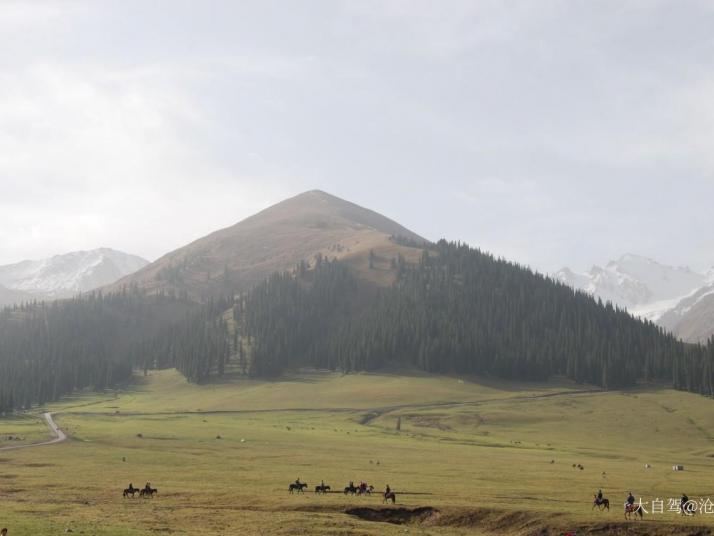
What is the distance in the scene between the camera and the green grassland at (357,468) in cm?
5303

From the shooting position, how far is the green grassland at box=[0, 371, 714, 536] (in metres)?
53.0

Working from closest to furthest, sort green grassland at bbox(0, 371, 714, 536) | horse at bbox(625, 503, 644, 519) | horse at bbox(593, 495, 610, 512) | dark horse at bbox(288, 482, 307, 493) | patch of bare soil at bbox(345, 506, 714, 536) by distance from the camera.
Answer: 1. patch of bare soil at bbox(345, 506, 714, 536)
2. green grassland at bbox(0, 371, 714, 536)
3. horse at bbox(625, 503, 644, 519)
4. horse at bbox(593, 495, 610, 512)
5. dark horse at bbox(288, 482, 307, 493)

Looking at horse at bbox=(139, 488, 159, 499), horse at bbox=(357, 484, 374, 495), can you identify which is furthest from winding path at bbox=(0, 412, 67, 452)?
horse at bbox=(357, 484, 374, 495)

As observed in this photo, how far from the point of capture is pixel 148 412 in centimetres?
19488

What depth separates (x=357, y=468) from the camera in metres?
91.7

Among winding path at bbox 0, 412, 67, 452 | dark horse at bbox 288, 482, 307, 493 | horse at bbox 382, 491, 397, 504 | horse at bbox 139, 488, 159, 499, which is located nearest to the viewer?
horse at bbox 382, 491, 397, 504

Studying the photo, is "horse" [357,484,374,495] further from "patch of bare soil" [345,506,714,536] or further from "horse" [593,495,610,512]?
"horse" [593,495,610,512]

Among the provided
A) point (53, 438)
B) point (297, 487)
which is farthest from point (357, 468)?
point (53, 438)

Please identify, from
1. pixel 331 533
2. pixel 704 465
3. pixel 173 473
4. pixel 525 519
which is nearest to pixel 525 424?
pixel 704 465

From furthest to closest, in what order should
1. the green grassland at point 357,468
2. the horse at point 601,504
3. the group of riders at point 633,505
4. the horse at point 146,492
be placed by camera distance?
the horse at point 146,492 → the horse at point 601,504 → the group of riders at point 633,505 → the green grassland at point 357,468

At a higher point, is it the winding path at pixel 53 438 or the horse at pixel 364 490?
the horse at pixel 364 490

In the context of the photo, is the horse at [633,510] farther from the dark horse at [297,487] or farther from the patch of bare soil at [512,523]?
the dark horse at [297,487]

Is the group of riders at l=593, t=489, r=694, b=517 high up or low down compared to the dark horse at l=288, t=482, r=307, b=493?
up

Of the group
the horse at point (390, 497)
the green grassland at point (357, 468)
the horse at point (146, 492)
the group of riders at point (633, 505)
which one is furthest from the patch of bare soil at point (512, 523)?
the horse at point (146, 492)
